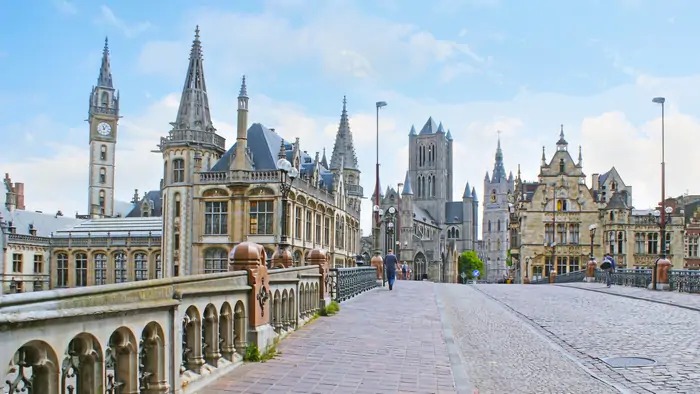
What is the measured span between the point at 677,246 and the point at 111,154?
7701 centimetres

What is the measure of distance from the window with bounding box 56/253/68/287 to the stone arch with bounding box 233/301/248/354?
219 feet

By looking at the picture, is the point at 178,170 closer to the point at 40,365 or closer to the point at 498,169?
the point at 40,365

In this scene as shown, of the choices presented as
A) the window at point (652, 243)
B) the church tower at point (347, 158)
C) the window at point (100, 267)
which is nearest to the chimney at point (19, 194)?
the window at point (100, 267)

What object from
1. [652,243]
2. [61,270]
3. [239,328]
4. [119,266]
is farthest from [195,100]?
[239,328]

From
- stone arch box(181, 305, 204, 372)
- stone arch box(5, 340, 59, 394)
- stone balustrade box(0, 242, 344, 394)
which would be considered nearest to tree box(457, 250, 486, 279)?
stone balustrade box(0, 242, 344, 394)

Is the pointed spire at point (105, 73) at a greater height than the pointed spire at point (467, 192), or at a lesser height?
greater

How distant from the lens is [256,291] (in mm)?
9867

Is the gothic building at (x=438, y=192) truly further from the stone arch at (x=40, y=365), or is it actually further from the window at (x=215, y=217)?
the stone arch at (x=40, y=365)

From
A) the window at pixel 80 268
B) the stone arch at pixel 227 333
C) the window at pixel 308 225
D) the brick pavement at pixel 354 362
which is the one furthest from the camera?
the window at pixel 80 268

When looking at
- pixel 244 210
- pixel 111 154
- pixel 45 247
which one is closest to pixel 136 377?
pixel 244 210

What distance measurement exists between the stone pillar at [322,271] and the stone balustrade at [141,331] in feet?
13.7

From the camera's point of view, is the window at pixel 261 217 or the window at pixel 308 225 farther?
the window at pixel 308 225

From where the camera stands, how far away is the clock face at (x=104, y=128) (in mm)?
98375

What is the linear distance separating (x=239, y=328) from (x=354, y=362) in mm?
1777
